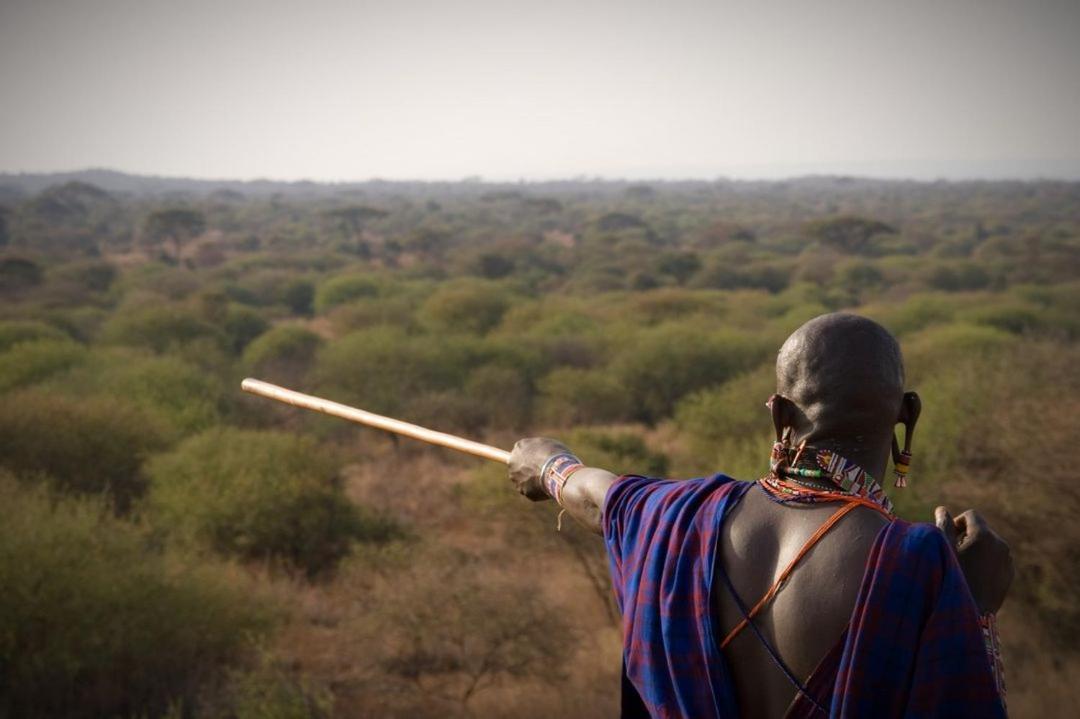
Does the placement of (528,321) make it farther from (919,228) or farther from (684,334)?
(919,228)

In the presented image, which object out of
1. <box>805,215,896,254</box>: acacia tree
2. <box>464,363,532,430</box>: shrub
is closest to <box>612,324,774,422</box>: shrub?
<box>464,363,532,430</box>: shrub

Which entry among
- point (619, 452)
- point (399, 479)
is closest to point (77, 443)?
point (399, 479)

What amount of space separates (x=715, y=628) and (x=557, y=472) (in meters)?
0.56

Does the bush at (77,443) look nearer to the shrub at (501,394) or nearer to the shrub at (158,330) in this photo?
the shrub at (501,394)

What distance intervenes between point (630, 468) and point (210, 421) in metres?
6.73

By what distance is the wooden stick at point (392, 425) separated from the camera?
205cm

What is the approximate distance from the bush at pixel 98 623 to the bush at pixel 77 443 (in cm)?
340

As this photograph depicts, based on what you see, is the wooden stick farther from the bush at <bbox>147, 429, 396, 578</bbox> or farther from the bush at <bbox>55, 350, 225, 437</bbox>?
the bush at <bbox>55, 350, 225, 437</bbox>

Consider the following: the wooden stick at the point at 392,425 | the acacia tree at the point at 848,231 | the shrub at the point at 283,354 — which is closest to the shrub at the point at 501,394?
the shrub at the point at 283,354

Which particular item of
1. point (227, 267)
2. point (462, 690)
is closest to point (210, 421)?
point (462, 690)

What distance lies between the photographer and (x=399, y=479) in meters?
12.4

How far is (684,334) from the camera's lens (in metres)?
17.5

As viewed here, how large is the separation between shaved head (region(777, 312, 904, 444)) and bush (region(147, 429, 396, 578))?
8868 millimetres

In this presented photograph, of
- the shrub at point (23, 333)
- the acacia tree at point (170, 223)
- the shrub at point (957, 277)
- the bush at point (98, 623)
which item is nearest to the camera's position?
the bush at point (98, 623)
